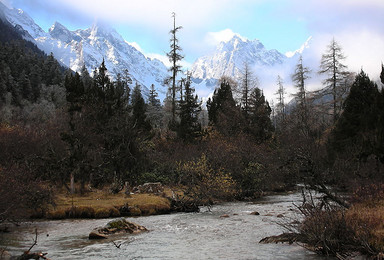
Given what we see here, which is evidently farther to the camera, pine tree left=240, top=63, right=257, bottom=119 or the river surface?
pine tree left=240, top=63, right=257, bottom=119

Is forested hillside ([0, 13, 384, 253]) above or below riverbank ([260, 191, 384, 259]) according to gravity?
above

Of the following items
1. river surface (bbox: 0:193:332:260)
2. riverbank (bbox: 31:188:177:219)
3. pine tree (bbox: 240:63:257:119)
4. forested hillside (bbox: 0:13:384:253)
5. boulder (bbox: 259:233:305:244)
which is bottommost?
river surface (bbox: 0:193:332:260)

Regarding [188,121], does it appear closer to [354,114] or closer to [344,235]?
[354,114]

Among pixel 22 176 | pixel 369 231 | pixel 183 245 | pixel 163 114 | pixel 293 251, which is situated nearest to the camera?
pixel 369 231

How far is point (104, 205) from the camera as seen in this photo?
91.9ft

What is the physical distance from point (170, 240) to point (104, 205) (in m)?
11.4

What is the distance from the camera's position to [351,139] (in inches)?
1577

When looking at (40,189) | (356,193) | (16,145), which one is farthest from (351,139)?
(16,145)

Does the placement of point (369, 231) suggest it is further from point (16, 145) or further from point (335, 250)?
point (16, 145)

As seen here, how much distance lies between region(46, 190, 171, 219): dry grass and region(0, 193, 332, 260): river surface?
165cm

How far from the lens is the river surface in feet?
48.6

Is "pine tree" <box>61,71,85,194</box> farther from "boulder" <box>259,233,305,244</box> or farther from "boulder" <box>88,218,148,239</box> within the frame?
"boulder" <box>259,233,305,244</box>

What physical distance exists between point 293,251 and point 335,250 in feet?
6.29

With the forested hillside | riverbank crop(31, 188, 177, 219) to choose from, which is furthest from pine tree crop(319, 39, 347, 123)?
riverbank crop(31, 188, 177, 219)
